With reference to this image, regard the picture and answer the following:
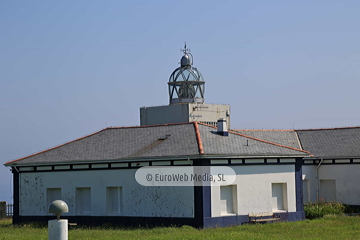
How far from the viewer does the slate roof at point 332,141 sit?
35.2 meters

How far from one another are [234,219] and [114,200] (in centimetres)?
562

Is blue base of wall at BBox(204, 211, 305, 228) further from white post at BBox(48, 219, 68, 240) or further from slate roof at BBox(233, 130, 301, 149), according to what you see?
white post at BBox(48, 219, 68, 240)

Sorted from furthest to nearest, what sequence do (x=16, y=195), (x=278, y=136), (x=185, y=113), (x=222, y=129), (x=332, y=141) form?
(x=185, y=113) < (x=278, y=136) < (x=332, y=141) < (x=16, y=195) < (x=222, y=129)

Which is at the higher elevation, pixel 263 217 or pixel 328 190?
pixel 328 190

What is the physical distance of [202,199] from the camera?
2639 centimetres

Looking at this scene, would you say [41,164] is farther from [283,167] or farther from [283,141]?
[283,141]

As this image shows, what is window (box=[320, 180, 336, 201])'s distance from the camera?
35.2 metres

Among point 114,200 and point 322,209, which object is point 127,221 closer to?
point 114,200

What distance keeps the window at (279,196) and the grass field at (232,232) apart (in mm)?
1515

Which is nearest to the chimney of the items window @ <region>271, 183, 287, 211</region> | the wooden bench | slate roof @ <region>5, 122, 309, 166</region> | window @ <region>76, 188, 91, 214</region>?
slate roof @ <region>5, 122, 309, 166</region>

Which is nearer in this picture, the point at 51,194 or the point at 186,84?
the point at 51,194

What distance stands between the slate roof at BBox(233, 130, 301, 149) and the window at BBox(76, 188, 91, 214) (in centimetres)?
1025

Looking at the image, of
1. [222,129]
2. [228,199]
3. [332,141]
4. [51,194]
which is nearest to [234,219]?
[228,199]

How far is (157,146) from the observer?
29.0m
